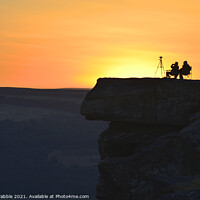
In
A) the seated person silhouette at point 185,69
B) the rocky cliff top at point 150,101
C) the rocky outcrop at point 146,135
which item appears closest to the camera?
the rocky outcrop at point 146,135

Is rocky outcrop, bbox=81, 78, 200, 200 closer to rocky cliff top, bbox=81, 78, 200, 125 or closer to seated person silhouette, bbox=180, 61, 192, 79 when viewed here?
rocky cliff top, bbox=81, 78, 200, 125

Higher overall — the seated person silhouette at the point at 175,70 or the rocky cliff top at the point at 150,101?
the seated person silhouette at the point at 175,70

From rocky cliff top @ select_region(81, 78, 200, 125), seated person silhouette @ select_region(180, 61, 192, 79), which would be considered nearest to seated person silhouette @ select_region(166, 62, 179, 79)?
seated person silhouette @ select_region(180, 61, 192, 79)

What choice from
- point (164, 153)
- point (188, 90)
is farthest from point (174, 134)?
point (188, 90)

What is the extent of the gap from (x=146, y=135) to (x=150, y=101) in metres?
2.86

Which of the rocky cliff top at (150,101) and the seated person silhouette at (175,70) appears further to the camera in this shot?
the seated person silhouette at (175,70)

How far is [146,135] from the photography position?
44.9 metres

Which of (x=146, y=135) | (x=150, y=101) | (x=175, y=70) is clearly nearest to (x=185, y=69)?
(x=175, y=70)

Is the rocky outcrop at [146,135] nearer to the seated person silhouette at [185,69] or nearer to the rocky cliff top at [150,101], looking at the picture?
the rocky cliff top at [150,101]

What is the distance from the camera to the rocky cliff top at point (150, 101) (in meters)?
44.5

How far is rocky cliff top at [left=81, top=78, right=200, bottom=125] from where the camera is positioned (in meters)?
44.5

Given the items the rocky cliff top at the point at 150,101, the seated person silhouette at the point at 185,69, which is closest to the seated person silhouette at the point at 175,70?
the seated person silhouette at the point at 185,69

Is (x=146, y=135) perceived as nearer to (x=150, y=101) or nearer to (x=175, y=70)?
(x=150, y=101)

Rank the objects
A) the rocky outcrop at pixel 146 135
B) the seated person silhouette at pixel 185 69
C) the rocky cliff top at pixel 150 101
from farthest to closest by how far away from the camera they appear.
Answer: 1. the seated person silhouette at pixel 185 69
2. the rocky cliff top at pixel 150 101
3. the rocky outcrop at pixel 146 135
